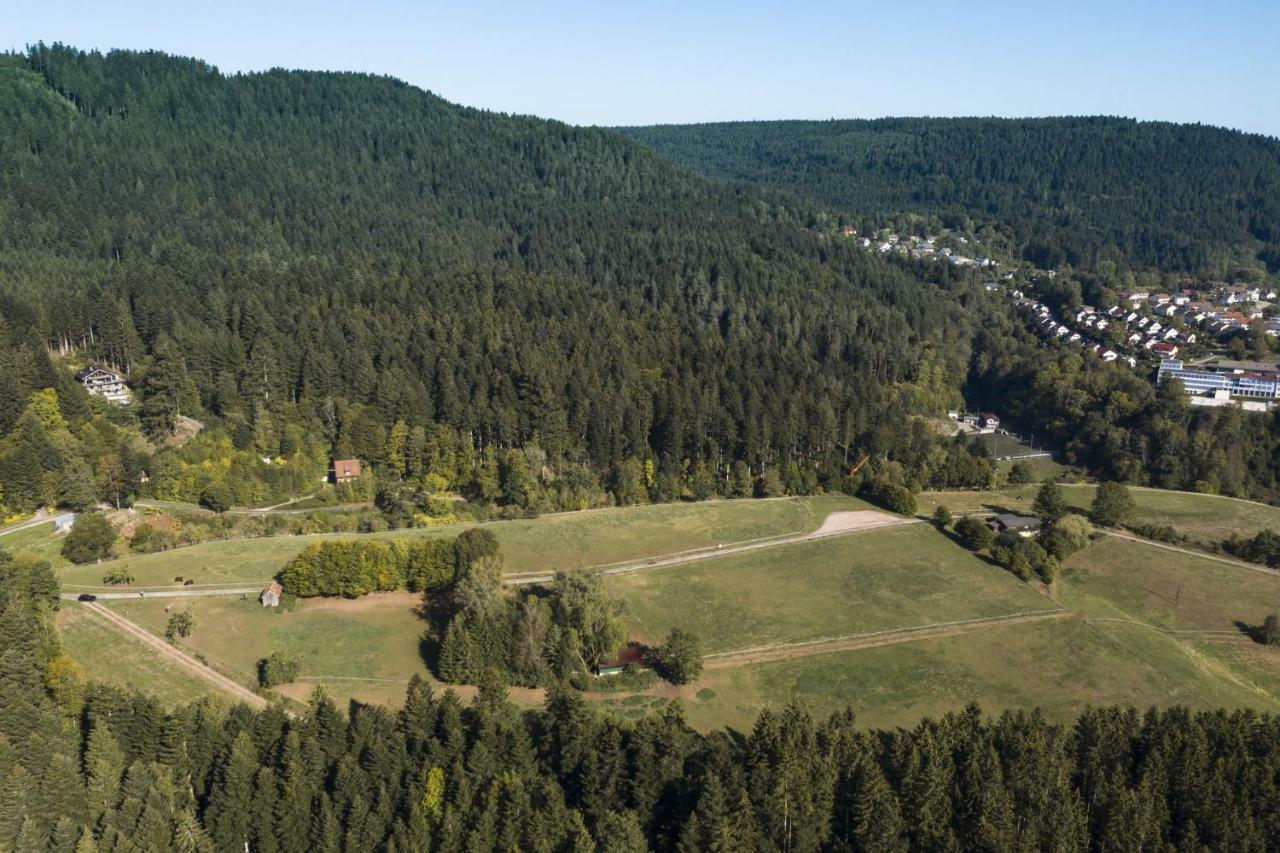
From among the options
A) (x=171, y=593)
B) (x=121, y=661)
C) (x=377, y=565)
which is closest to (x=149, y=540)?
(x=171, y=593)

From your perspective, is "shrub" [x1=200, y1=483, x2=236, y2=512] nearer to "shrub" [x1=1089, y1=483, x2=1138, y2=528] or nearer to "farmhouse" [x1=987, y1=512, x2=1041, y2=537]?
"farmhouse" [x1=987, y1=512, x2=1041, y2=537]

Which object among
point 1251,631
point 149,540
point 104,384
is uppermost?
point 104,384

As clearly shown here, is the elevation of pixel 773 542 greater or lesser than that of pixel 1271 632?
greater

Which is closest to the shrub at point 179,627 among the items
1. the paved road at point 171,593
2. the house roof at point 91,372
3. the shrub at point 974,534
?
the paved road at point 171,593

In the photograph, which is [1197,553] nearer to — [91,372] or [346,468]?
[346,468]

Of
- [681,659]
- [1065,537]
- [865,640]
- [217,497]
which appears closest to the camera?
[681,659]

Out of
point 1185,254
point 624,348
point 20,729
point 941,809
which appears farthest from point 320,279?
point 1185,254
